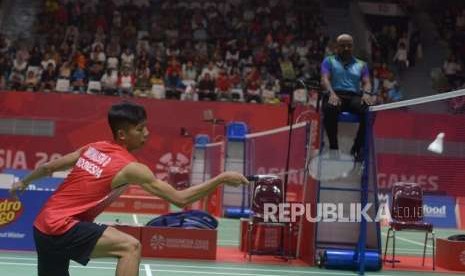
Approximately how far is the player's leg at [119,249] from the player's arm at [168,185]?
34 cm

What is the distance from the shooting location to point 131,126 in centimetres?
463

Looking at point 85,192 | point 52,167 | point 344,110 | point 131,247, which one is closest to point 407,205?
point 344,110

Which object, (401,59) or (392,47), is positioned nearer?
(401,59)

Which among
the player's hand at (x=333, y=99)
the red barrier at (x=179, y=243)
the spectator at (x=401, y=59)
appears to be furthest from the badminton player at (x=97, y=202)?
the spectator at (x=401, y=59)

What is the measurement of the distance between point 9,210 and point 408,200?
583cm

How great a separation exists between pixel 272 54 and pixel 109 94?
23.6 ft

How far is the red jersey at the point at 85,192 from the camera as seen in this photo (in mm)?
4441

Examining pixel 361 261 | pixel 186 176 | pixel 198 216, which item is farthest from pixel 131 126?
pixel 186 176

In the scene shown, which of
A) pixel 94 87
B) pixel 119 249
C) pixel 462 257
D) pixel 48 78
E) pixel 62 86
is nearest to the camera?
pixel 119 249

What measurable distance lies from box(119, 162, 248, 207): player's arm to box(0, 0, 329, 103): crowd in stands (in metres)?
18.4

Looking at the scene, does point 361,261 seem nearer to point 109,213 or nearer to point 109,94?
point 109,213

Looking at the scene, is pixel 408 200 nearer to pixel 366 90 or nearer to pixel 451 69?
pixel 366 90

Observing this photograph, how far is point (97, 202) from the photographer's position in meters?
4.51

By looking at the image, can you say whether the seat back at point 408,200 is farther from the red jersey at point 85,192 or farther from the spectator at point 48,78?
the spectator at point 48,78
